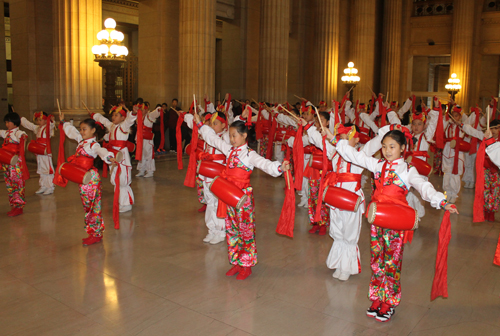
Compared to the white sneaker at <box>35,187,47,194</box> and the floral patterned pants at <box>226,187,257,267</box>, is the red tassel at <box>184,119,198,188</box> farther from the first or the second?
the white sneaker at <box>35,187,47,194</box>

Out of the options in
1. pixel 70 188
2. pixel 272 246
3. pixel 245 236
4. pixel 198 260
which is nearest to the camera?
pixel 245 236

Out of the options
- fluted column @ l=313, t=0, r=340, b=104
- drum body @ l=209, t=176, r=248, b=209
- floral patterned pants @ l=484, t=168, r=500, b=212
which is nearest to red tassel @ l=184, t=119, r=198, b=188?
drum body @ l=209, t=176, r=248, b=209

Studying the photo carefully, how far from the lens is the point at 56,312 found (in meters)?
3.52

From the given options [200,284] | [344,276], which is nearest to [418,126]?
[344,276]

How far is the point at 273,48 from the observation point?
43.4 ft

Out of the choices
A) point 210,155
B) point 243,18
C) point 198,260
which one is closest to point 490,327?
A: point 198,260

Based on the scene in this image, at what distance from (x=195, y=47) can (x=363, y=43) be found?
9.18 m

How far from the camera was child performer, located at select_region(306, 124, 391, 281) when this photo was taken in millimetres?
4172

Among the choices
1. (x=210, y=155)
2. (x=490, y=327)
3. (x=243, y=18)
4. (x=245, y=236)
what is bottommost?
(x=490, y=327)

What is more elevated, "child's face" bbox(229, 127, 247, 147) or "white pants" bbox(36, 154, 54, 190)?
"child's face" bbox(229, 127, 247, 147)

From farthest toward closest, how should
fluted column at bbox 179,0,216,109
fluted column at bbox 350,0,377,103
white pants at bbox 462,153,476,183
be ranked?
fluted column at bbox 350,0,377,103, fluted column at bbox 179,0,216,109, white pants at bbox 462,153,476,183

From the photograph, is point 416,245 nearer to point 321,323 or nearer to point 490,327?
point 490,327

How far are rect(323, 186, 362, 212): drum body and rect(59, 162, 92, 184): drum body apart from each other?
2.62 meters

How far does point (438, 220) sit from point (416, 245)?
1.40 metres
